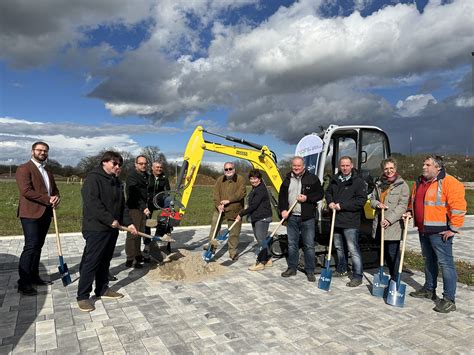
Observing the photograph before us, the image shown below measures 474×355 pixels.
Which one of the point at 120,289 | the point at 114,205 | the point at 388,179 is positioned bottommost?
the point at 120,289

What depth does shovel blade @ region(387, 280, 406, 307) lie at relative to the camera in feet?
15.7

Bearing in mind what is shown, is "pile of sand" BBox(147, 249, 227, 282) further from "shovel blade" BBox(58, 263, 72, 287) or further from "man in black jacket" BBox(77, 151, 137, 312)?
"man in black jacket" BBox(77, 151, 137, 312)

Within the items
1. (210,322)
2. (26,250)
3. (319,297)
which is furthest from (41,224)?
(319,297)

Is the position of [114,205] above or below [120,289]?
above

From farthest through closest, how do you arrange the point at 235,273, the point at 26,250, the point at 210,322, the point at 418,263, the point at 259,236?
the point at 418,263
the point at 259,236
the point at 235,273
the point at 26,250
the point at 210,322

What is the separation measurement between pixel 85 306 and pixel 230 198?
10.4 feet

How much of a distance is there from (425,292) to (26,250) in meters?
5.61

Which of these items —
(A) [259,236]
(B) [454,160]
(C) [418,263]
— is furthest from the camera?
(B) [454,160]

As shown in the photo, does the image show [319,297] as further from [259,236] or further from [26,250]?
[26,250]

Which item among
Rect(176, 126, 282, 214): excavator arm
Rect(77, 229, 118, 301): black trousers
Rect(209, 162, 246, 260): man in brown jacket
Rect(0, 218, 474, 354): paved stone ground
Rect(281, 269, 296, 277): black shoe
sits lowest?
Rect(0, 218, 474, 354): paved stone ground

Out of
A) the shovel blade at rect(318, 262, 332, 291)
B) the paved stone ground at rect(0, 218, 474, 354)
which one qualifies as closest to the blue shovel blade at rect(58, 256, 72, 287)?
the paved stone ground at rect(0, 218, 474, 354)

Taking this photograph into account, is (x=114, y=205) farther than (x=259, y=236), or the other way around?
(x=259, y=236)

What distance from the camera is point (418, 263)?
707 centimetres

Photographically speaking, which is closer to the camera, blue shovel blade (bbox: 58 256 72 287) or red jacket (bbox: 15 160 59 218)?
red jacket (bbox: 15 160 59 218)
